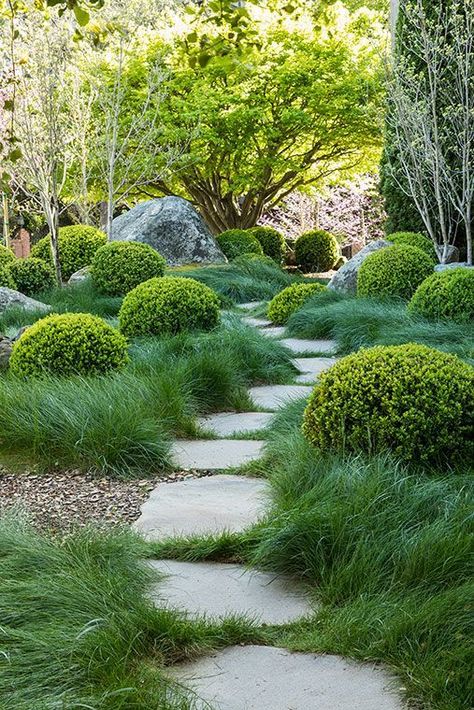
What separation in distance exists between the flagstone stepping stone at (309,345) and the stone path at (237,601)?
3.11 meters

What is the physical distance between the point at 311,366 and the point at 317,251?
439 inches

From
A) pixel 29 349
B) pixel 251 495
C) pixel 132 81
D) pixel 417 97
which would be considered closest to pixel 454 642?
pixel 251 495

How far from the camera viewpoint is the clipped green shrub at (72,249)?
1380 centimetres

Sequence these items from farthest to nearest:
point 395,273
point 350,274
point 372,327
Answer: point 350,274 < point 395,273 < point 372,327

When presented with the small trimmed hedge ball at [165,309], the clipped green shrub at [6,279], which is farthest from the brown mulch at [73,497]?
the clipped green shrub at [6,279]

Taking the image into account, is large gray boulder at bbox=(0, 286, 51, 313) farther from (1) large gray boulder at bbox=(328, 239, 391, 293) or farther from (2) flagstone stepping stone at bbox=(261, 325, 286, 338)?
(1) large gray boulder at bbox=(328, 239, 391, 293)

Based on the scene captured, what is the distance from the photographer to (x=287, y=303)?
9383 mm

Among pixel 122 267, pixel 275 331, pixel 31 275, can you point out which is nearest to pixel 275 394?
pixel 275 331

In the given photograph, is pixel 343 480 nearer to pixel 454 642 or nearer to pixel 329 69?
pixel 454 642

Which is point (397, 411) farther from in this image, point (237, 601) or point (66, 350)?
point (66, 350)

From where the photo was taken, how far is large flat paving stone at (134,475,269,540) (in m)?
3.21

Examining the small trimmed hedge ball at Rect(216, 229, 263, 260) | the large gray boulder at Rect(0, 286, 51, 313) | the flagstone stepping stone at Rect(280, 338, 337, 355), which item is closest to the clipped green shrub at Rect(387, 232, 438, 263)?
the flagstone stepping stone at Rect(280, 338, 337, 355)

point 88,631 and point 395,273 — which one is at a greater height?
point 395,273

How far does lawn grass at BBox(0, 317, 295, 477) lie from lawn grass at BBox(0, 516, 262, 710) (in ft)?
4.10
